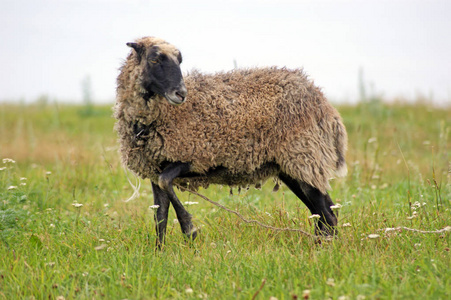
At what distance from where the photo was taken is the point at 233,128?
4.80m

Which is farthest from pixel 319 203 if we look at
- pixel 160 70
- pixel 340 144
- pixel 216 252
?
pixel 160 70

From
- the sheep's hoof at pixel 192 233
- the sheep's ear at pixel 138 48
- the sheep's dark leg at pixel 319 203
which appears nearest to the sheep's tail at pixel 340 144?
the sheep's dark leg at pixel 319 203

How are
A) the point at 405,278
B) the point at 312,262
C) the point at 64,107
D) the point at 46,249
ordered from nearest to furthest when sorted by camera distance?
the point at 405,278 → the point at 312,262 → the point at 46,249 → the point at 64,107

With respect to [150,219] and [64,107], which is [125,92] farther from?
[64,107]

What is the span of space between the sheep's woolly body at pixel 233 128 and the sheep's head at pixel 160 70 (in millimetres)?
65

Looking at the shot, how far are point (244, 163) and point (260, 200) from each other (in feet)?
6.78

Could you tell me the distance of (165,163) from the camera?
15.7 feet

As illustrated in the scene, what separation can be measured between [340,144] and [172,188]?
6.62 feet

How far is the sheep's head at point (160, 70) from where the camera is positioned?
445 cm

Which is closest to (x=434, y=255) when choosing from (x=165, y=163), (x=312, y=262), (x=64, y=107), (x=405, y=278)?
(x=405, y=278)

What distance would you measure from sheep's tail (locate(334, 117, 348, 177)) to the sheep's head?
6.28ft

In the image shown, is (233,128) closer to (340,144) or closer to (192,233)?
(192,233)

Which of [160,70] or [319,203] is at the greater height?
[160,70]

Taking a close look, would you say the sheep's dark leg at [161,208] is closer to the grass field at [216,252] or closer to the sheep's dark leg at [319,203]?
the grass field at [216,252]
